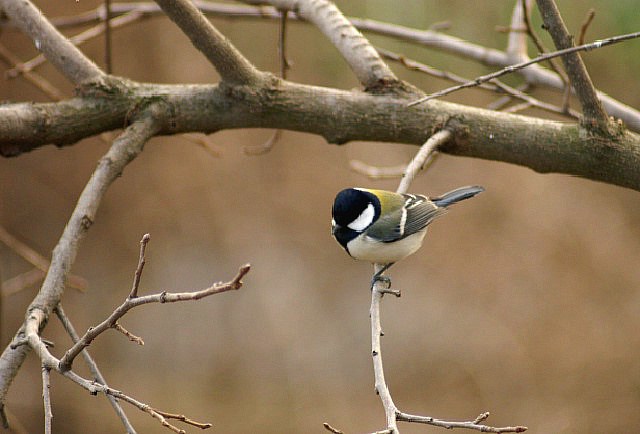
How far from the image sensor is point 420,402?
19.5 feet

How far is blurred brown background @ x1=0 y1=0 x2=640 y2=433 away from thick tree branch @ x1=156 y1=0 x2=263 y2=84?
157 inches

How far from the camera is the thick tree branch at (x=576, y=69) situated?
1.83 meters

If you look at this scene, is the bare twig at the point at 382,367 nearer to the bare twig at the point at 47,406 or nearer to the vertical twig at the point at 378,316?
the vertical twig at the point at 378,316

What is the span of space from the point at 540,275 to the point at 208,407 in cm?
311

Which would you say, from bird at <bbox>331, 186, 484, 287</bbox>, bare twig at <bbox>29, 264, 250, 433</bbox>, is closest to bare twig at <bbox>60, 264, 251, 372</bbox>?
bare twig at <bbox>29, 264, 250, 433</bbox>

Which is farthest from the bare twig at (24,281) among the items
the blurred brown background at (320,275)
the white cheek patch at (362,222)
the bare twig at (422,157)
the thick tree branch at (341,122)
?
the blurred brown background at (320,275)

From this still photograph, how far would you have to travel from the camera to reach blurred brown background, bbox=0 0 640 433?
5.89 m

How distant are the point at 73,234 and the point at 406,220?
1.26m

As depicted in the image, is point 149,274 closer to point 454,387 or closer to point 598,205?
point 454,387

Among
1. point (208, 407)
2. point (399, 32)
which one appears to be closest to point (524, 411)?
point (208, 407)

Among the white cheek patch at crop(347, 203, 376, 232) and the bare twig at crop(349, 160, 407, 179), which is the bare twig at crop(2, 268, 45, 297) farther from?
the bare twig at crop(349, 160, 407, 179)

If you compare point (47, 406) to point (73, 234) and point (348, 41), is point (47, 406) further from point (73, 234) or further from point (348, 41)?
point (348, 41)

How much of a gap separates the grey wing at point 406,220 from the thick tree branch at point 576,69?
79 cm

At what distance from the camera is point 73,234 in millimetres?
1865
